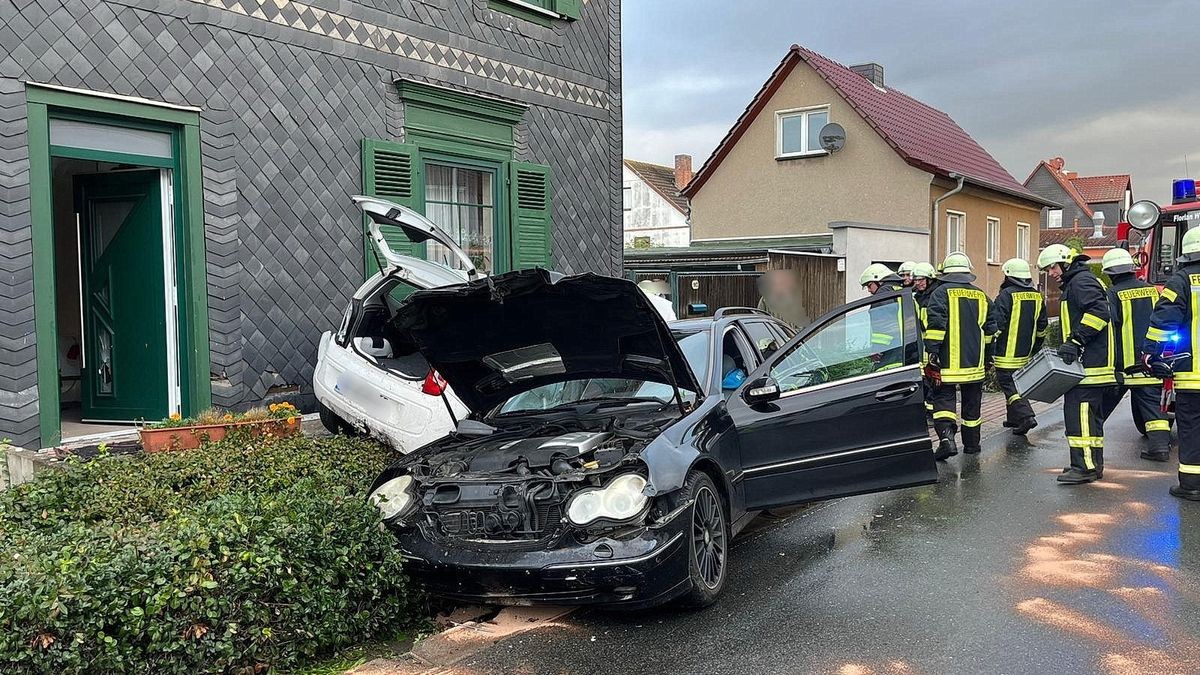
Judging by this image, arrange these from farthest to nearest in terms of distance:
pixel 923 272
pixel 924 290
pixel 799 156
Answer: pixel 799 156
pixel 923 272
pixel 924 290


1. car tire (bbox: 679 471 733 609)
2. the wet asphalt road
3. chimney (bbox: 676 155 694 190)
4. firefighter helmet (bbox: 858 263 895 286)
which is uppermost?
chimney (bbox: 676 155 694 190)

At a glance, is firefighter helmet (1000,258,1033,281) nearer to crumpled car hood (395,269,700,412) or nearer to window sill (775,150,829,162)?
crumpled car hood (395,269,700,412)

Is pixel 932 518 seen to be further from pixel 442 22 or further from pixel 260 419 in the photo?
pixel 442 22

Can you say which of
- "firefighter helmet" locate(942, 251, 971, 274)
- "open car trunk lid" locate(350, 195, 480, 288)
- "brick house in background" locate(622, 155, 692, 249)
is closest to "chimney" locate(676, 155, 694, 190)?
"brick house in background" locate(622, 155, 692, 249)

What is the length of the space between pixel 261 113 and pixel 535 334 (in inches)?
167

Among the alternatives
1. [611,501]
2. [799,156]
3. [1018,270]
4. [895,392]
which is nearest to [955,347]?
[1018,270]

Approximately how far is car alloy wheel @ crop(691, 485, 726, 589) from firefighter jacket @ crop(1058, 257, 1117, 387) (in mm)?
4392

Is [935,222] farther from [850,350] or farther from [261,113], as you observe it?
[261,113]

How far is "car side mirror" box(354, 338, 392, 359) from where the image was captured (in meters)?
7.32

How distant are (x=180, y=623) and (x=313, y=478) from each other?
6.66 feet

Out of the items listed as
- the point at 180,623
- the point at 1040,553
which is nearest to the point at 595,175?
the point at 1040,553

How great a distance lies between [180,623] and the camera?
3902 millimetres

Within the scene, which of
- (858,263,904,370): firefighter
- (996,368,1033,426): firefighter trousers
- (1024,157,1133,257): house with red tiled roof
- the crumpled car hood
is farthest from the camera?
(1024,157,1133,257): house with red tiled roof

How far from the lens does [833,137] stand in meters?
21.8
